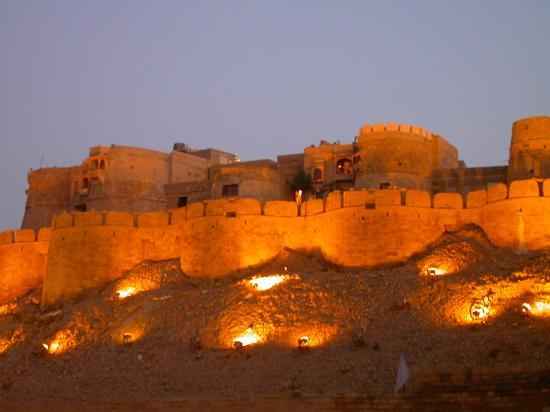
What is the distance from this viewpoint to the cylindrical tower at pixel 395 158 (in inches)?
1448

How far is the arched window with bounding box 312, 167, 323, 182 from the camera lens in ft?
131

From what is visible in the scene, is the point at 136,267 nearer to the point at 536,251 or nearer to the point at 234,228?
the point at 234,228

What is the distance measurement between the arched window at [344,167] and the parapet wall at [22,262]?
13.2 meters

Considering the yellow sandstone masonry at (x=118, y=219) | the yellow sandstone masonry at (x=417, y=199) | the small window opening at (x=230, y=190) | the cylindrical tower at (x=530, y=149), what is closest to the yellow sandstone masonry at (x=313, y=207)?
the yellow sandstone masonry at (x=417, y=199)

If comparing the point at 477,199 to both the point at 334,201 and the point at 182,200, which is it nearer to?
the point at 334,201

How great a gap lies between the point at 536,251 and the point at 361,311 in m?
6.00

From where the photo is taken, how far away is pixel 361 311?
23.7 metres

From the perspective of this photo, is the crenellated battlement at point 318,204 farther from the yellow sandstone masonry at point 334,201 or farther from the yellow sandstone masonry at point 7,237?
the yellow sandstone masonry at point 7,237

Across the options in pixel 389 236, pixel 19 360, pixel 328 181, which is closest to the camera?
pixel 19 360

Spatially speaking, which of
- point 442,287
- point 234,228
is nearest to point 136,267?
point 234,228

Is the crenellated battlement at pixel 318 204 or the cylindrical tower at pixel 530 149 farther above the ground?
the cylindrical tower at pixel 530 149

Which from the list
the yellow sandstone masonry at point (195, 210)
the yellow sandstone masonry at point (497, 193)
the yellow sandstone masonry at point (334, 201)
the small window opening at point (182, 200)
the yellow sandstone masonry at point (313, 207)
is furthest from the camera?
the small window opening at point (182, 200)

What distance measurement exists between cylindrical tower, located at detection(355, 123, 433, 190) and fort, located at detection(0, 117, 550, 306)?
4cm

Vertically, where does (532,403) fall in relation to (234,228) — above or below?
below
